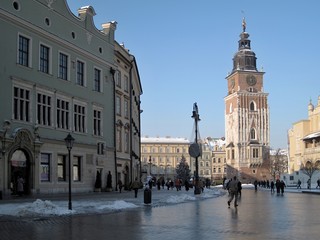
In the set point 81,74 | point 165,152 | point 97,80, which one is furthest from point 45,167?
point 165,152

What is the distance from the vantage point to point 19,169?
34.0 metres

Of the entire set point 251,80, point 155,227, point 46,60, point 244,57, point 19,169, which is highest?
point 244,57

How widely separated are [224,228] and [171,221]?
2845 mm

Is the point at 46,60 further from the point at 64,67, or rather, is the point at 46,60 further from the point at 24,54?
the point at 24,54

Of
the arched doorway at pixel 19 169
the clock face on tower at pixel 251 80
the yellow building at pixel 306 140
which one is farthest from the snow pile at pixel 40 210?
the clock face on tower at pixel 251 80

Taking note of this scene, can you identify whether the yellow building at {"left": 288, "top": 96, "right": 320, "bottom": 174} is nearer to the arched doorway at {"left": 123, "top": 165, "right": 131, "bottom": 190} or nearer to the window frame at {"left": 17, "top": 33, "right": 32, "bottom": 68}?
the arched doorway at {"left": 123, "top": 165, "right": 131, "bottom": 190}

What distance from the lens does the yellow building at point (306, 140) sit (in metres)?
104

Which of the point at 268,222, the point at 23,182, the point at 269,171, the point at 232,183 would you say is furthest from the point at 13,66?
the point at 269,171

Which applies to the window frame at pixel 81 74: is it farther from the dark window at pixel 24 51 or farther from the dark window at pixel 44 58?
the dark window at pixel 24 51

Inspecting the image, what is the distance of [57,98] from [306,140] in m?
80.8

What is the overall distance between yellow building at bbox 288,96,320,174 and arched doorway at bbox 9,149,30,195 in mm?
77334

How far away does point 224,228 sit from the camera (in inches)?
615

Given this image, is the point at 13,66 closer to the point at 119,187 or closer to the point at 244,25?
the point at 119,187

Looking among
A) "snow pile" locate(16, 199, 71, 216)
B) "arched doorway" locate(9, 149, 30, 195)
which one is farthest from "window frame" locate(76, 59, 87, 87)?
"snow pile" locate(16, 199, 71, 216)
